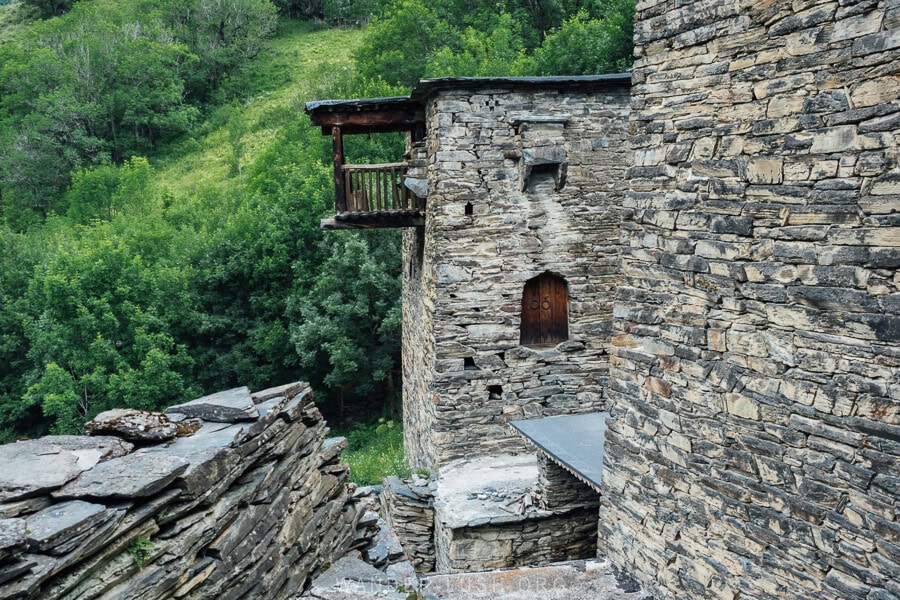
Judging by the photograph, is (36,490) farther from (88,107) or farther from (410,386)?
(88,107)

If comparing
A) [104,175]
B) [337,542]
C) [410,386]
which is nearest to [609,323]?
[410,386]

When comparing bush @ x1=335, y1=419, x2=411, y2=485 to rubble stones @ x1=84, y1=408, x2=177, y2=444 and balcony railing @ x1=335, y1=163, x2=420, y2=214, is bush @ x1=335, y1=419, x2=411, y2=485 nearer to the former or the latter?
balcony railing @ x1=335, y1=163, x2=420, y2=214

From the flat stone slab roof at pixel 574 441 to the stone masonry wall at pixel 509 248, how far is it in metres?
1.94

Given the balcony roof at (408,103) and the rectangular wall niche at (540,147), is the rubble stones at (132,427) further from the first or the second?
the rectangular wall niche at (540,147)

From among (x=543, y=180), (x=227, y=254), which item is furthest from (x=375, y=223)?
(x=227, y=254)

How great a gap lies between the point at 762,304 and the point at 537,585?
2679 millimetres

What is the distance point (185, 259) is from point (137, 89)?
1600cm

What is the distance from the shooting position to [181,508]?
4227 millimetres

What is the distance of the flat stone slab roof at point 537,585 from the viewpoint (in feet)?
17.3

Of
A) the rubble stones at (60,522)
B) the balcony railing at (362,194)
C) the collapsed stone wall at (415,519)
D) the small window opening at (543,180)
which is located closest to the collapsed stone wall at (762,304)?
the rubble stones at (60,522)

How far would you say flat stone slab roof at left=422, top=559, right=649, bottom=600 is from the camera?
17.3 ft

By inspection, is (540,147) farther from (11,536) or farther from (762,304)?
(11,536)

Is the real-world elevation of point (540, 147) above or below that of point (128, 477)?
above

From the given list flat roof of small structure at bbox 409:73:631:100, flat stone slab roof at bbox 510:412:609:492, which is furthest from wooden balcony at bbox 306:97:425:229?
flat stone slab roof at bbox 510:412:609:492
